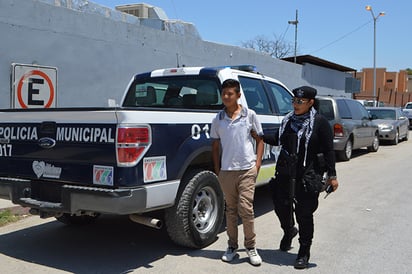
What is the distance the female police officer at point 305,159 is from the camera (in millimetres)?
4277

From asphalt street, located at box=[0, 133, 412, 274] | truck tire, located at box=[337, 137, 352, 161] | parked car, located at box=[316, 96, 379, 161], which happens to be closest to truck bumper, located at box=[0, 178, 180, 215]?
asphalt street, located at box=[0, 133, 412, 274]

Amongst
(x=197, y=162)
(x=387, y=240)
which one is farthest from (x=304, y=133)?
(x=387, y=240)

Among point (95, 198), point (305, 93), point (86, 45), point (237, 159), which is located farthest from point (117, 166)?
point (86, 45)

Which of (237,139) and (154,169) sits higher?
(237,139)

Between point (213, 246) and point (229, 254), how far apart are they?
53 centimetres

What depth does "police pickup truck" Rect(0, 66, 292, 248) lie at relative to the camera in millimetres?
3961

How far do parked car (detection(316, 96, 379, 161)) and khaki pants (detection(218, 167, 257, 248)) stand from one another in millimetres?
6896

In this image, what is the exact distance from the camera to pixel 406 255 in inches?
187

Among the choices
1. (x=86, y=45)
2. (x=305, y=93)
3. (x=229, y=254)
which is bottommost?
(x=229, y=254)

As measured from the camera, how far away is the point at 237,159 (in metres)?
4.41

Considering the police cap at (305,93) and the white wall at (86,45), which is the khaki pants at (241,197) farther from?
the white wall at (86,45)

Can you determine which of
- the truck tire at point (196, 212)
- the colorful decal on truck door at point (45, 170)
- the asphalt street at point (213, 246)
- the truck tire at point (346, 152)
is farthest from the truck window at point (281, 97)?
the truck tire at point (346, 152)

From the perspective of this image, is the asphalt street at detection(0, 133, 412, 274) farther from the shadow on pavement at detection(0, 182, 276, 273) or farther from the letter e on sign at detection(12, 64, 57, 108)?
the letter e on sign at detection(12, 64, 57, 108)

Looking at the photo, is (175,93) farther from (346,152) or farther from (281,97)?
(346,152)
